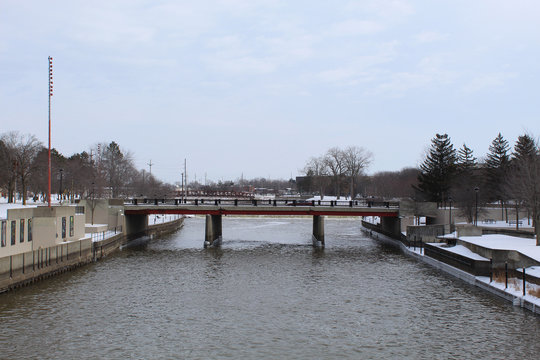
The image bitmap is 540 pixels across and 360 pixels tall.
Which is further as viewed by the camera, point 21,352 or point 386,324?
point 386,324

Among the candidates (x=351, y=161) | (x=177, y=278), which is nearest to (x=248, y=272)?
(x=177, y=278)

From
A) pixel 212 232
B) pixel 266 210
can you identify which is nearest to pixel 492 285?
pixel 266 210

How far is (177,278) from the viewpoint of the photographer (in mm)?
38438

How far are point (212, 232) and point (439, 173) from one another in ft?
152

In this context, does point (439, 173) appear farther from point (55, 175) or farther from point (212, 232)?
point (55, 175)

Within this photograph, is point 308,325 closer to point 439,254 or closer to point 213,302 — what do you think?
point 213,302

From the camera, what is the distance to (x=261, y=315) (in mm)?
27109

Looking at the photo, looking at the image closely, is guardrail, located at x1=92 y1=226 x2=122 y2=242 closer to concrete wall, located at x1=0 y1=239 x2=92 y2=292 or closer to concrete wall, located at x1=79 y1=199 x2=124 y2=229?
concrete wall, located at x1=79 y1=199 x2=124 y2=229

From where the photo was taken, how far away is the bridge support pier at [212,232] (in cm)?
6035

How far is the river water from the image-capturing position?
21.5 meters

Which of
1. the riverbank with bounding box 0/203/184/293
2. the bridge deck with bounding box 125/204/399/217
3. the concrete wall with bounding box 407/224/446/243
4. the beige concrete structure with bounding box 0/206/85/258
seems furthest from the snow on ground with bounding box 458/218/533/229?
the beige concrete structure with bounding box 0/206/85/258

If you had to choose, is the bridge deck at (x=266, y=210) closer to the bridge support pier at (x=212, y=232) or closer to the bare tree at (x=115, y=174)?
the bridge support pier at (x=212, y=232)

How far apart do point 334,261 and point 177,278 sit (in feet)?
55.1

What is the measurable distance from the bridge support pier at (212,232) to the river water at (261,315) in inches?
599
